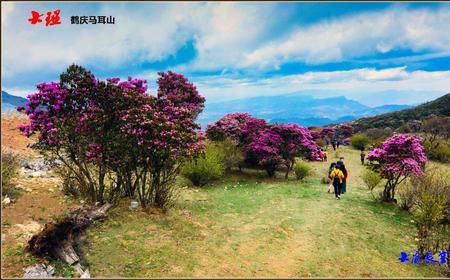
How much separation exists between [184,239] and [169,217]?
78.0 inches

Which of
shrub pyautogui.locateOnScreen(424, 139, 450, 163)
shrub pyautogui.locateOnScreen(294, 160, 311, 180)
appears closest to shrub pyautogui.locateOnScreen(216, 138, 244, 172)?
shrub pyautogui.locateOnScreen(294, 160, 311, 180)

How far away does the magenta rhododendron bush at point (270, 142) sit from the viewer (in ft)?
70.7

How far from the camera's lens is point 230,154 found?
22453 mm

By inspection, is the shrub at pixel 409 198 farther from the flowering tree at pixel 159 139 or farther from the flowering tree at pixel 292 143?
the flowering tree at pixel 159 139

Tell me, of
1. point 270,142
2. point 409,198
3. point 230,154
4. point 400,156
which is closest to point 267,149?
point 270,142

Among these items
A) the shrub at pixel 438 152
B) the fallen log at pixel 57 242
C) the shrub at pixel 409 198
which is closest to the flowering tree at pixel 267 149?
the shrub at pixel 409 198

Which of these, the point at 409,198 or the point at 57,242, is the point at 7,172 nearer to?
the point at 57,242

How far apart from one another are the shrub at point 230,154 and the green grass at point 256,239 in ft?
17.8

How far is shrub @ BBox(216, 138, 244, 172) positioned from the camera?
2225cm

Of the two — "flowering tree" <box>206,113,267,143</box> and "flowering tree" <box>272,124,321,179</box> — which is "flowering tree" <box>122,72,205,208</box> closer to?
"flowering tree" <box>272,124,321,179</box>

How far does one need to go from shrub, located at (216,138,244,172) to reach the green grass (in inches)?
214

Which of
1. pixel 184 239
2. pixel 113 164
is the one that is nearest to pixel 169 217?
pixel 184 239

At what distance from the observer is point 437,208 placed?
1079 centimetres

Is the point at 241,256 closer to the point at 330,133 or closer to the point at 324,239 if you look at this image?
the point at 324,239
